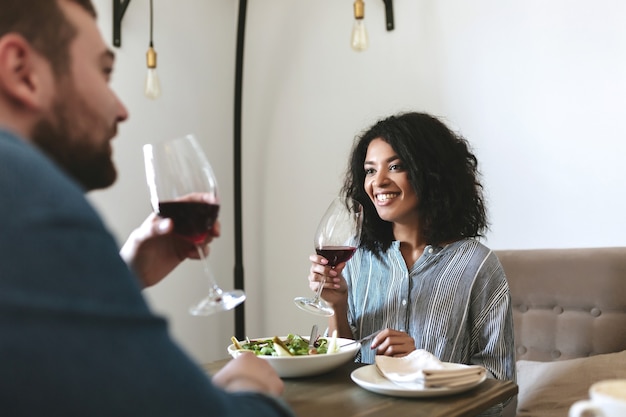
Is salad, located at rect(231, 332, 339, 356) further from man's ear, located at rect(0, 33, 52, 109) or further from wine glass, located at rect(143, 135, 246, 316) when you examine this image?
man's ear, located at rect(0, 33, 52, 109)

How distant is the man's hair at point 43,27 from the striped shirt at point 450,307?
1.18 meters

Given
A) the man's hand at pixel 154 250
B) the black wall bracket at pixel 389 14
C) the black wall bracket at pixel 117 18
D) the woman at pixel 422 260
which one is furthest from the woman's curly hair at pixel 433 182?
the black wall bracket at pixel 117 18

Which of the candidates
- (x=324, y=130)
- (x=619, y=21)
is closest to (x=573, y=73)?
(x=619, y=21)

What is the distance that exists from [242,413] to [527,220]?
1.87 meters

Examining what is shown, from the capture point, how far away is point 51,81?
606mm

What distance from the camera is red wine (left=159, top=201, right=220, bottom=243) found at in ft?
3.10

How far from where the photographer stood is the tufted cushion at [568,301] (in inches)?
70.0

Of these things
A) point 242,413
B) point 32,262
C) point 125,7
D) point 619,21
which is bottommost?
point 242,413

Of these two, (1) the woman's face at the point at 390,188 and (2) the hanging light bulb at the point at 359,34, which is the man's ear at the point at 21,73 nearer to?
(1) the woman's face at the point at 390,188

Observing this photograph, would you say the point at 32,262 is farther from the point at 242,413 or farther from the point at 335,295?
the point at 335,295

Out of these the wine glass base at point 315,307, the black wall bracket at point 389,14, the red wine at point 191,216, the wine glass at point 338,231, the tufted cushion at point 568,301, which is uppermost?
the black wall bracket at point 389,14

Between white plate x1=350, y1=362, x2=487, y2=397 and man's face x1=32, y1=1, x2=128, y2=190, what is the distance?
0.58m

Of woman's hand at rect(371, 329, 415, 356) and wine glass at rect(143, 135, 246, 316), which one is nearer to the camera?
wine glass at rect(143, 135, 246, 316)

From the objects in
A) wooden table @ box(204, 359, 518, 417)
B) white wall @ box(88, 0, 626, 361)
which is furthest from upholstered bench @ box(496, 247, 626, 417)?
wooden table @ box(204, 359, 518, 417)
